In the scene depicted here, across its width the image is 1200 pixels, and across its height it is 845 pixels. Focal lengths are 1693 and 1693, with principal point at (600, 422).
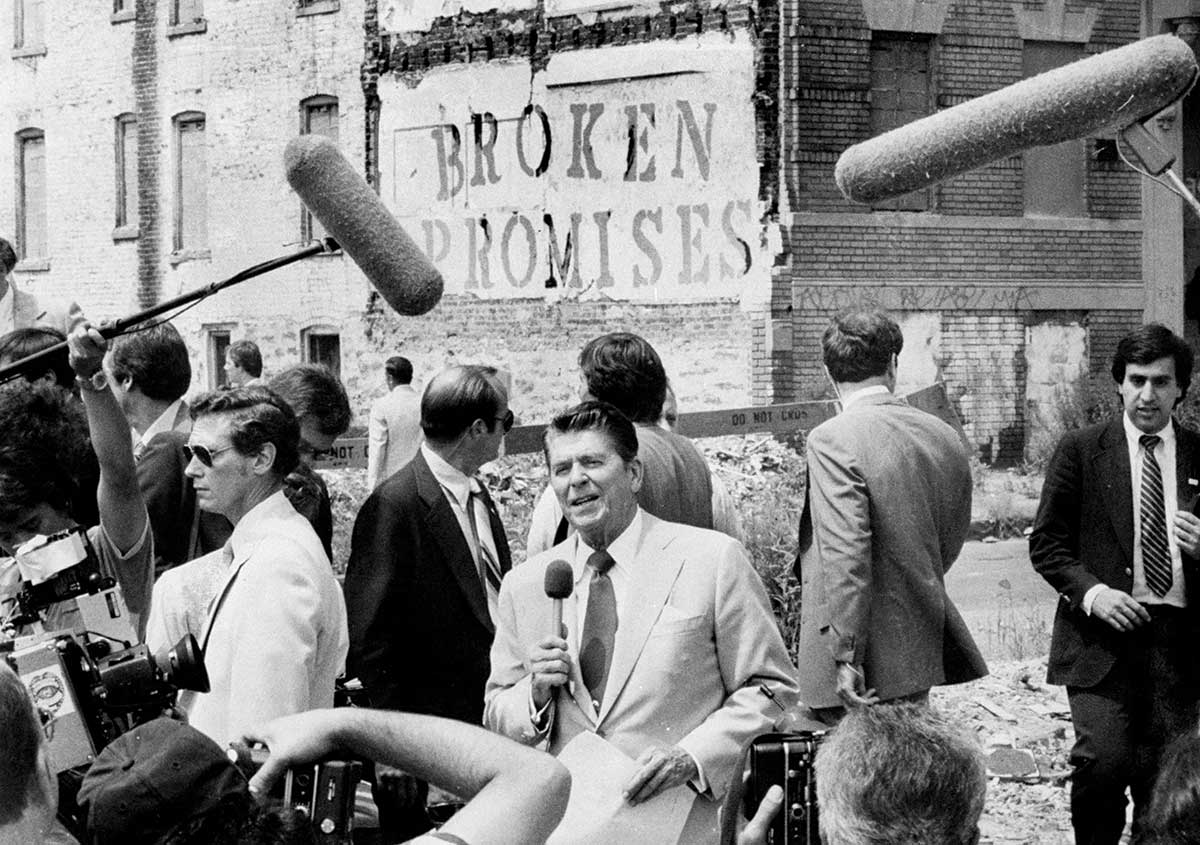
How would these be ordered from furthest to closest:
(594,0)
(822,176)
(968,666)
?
(594,0) < (822,176) < (968,666)

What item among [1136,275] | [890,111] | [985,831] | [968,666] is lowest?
[985,831]

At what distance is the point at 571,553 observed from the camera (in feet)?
15.8

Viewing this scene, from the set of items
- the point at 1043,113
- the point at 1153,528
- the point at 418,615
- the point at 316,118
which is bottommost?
the point at 418,615

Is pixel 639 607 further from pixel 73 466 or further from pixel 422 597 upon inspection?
pixel 73 466

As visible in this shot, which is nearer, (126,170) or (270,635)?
(270,635)

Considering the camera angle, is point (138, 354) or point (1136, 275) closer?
point (138, 354)

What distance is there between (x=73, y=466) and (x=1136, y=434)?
3.81 metres

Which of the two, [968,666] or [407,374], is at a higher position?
[407,374]

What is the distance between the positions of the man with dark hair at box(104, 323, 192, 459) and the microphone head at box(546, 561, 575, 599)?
2.12 metres

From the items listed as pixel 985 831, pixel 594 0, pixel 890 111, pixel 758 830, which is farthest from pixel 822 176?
pixel 758 830

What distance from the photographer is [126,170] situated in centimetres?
2709

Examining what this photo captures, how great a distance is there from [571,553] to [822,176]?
15.6 meters

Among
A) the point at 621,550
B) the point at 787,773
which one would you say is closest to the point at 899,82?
the point at 621,550

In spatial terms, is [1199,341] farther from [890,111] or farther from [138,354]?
[138,354]
